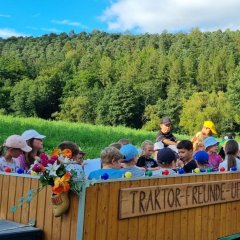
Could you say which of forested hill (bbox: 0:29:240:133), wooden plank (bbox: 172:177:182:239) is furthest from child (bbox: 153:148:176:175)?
forested hill (bbox: 0:29:240:133)

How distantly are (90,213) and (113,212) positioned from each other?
282 mm

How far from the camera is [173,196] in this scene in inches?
172

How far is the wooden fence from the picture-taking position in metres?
3.53

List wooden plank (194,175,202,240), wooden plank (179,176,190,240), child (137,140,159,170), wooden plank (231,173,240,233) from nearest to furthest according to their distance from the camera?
1. wooden plank (179,176,190,240)
2. wooden plank (194,175,202,240)
3. wooden plank (231,173,240,233)
4. child (137,140,159,170)

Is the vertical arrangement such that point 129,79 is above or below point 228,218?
above

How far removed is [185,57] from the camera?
10350 centimetres

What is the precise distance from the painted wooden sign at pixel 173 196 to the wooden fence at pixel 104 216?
0.05 m

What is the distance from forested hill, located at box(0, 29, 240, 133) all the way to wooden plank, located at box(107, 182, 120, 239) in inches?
2621

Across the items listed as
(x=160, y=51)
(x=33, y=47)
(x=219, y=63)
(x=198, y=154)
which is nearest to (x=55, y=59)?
(x=33, y=47)

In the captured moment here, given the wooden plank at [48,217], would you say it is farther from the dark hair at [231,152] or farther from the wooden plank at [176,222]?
the dark hair at [231,152]

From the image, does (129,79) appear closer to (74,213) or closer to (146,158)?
(146,158)

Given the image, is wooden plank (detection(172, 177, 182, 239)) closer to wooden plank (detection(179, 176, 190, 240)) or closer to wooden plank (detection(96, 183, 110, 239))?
wooden plank (detection(179, 176, 190, 240))

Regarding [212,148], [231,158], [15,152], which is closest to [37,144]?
[15,152]

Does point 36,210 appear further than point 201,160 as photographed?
No
